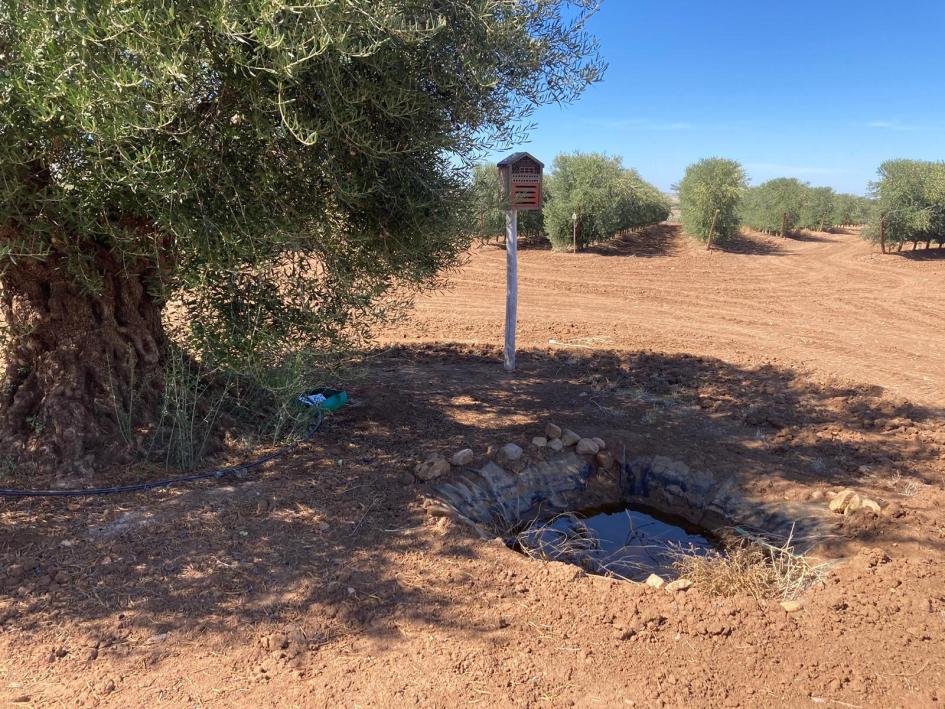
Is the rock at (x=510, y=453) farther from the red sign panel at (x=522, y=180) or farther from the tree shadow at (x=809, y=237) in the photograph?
the tree shadow at (x=809, y=237)

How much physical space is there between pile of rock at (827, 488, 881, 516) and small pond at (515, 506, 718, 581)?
39.8 inches

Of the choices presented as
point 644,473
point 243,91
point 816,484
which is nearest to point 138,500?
point 243,91

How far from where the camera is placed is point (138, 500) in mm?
4883

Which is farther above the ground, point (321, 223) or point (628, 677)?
point (321, 223)

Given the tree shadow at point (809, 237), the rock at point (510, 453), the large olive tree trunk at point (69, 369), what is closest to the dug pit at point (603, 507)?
the rock at point (510, 453)

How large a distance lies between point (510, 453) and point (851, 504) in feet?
9.12

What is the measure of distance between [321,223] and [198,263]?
0.87 m

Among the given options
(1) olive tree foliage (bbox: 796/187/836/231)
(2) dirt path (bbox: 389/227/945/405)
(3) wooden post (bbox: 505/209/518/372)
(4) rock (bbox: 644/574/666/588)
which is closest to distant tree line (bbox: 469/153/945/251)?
(2) dirt path (bbox: 389/227/945/405)

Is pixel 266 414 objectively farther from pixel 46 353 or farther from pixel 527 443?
pixel 527 443

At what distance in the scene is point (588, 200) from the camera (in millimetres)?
24688

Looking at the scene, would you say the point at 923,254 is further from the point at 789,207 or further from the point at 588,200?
the point at 588,200

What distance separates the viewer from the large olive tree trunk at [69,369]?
5.30 m

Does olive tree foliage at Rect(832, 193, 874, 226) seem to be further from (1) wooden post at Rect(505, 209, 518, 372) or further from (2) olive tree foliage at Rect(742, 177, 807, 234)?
(1) wooden post at Rect(505, 209, 518, 372)

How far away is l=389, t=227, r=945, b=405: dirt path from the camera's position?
10.4 metres
